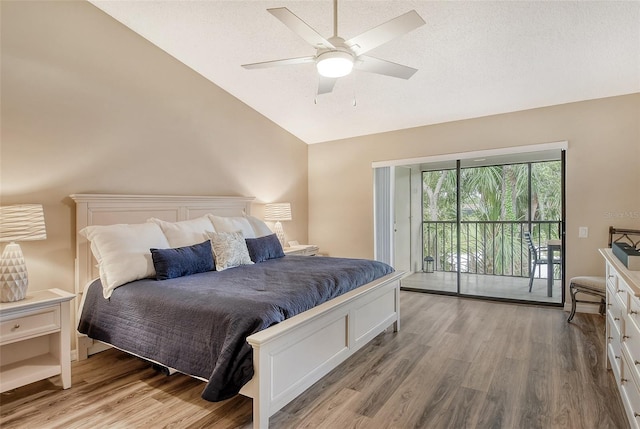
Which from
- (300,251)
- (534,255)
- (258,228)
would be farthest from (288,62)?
(534,255)

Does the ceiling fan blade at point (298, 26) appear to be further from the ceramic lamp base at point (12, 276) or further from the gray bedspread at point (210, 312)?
the ceramic lamp base at point (12, 276)

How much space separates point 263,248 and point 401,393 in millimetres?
2006

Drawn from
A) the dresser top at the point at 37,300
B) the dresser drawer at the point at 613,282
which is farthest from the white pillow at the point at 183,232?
the dresser drawer at the point at 613,282

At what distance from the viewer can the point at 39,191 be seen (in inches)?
111

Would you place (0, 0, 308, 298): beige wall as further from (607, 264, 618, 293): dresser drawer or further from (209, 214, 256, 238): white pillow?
(607, 264, 618, 293): dresser drawer

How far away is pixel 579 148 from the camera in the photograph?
4004 mm

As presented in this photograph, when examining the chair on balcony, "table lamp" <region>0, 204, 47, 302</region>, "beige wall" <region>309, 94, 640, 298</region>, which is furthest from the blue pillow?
the chair on balcony

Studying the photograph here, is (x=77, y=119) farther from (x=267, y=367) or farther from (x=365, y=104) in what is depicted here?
(x=365, y=104)

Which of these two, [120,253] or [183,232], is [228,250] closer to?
[183,232]

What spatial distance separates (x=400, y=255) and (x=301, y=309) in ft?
12.2

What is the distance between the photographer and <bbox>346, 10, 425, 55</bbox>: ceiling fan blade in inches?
75.1

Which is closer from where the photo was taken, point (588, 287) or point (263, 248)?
point (588, 287)

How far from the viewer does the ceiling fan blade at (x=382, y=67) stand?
240cm

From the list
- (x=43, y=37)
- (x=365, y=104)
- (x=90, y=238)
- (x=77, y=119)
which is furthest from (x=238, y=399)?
(x=365, y=104)
